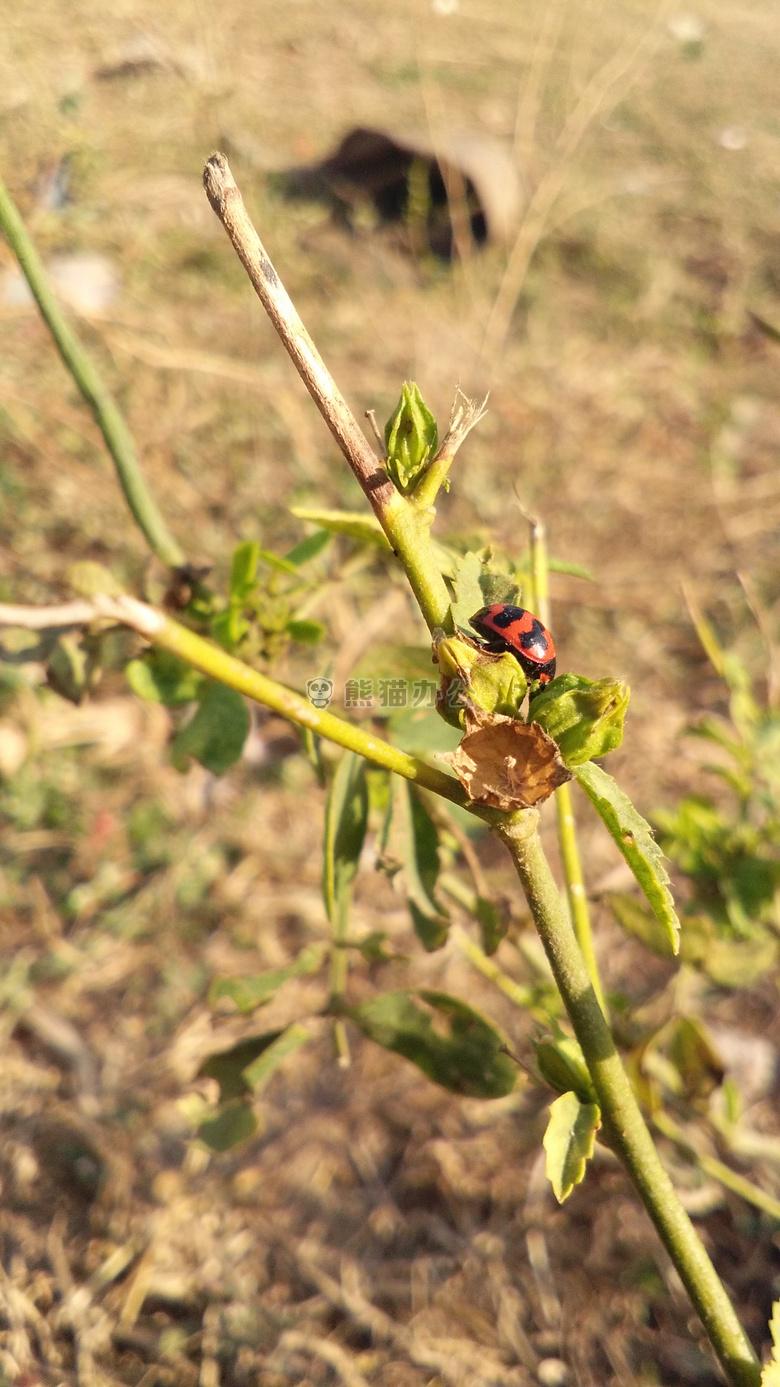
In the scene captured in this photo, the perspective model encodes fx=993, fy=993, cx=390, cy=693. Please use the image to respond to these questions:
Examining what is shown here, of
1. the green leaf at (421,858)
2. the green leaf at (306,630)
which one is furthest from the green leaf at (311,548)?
the green leaf at (421,858)

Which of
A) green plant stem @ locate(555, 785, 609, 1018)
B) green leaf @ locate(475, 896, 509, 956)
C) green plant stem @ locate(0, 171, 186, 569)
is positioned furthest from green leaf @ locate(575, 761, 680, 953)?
green plant stem @ locate(0, 171, 186, 569)

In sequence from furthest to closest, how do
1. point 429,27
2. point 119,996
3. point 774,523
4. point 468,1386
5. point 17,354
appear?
point 429,27, point 17,354, point 774,523, point 119,996, point 468,1386

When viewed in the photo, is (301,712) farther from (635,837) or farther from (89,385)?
(89,385)

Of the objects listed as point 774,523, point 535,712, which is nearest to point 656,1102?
point 535,712

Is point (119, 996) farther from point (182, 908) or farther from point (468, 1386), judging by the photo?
point (468, 1386)

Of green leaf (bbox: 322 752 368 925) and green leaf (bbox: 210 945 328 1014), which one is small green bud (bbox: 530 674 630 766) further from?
green leaf (bbox: 210 945 328 1014)

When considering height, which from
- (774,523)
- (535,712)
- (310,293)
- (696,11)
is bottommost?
(535,712)
